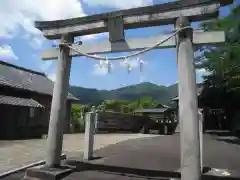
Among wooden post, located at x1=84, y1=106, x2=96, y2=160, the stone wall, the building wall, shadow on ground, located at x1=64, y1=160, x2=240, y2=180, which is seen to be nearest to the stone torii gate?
shadow on ground, located at x1=64, y1=160, x2=240, y2=180

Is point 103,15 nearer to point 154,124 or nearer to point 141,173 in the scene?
point 141,173

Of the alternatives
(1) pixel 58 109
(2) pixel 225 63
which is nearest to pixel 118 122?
(2) pixel 225 63

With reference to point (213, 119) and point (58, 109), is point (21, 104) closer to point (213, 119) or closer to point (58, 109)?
point (58, 109)

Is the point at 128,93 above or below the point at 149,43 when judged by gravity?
above

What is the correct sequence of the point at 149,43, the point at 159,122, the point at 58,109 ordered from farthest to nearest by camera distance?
the point at 159,122 < the point at 58,109 < the point at 149,43

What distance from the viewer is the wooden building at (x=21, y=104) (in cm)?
1622

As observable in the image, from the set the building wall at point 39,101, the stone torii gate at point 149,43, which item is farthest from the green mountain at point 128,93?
the stone torii gate at point 149,43

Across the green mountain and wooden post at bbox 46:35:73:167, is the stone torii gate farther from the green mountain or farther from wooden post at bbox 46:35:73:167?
the green mountain

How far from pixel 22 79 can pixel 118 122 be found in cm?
972

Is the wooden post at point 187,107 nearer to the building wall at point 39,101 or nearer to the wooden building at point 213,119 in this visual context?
the building wall at point 39,101

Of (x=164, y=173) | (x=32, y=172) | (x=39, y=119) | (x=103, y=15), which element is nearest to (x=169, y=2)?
(x=103, y=15)

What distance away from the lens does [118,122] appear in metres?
24.2

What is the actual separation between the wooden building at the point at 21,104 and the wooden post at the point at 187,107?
12045 mm

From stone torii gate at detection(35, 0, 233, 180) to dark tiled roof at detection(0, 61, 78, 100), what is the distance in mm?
11453
